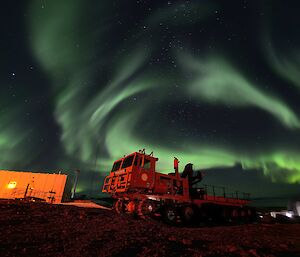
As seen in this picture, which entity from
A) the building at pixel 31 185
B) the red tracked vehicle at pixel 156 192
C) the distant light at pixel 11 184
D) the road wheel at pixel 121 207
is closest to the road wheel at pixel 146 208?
the red tracked vehicle at pixel 156 192

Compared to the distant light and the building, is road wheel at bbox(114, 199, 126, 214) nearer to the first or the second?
the building

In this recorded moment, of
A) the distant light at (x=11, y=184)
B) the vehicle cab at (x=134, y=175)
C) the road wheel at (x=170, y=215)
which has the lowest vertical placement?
the road wheel at (x=170, y=215)

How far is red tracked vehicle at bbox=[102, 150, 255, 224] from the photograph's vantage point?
11766 mm

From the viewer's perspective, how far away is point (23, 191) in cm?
3441

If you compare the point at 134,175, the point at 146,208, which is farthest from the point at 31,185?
the point at 146,208

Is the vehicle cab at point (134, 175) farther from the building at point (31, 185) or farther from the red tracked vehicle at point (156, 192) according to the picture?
the building at point (31, 185)

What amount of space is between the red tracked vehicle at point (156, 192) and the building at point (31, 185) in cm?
2493

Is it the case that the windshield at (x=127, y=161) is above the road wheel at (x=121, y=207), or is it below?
above

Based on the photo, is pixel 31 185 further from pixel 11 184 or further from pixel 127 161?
pixel 127 161

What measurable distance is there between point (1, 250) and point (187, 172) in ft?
41.2

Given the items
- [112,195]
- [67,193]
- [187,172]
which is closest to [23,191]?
[67,193]

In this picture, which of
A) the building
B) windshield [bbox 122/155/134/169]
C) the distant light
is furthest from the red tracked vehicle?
the distant light

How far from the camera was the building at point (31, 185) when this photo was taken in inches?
1348

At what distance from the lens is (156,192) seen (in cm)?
1246
